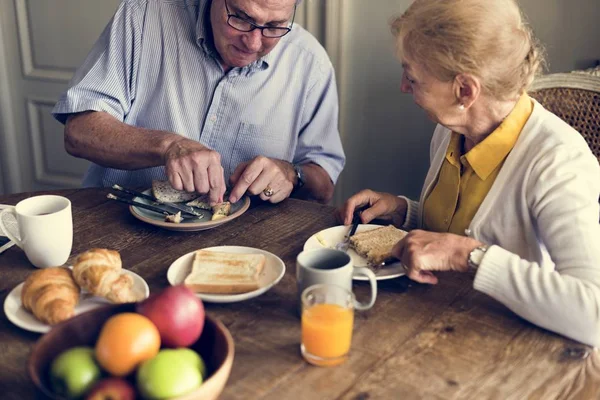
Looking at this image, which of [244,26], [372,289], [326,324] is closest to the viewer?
[326,324]

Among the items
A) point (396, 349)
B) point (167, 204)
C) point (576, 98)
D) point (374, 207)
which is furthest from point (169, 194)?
point (576, 98)

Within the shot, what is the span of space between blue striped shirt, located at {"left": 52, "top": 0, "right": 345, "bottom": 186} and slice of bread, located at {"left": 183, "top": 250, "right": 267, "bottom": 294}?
682 millimetres

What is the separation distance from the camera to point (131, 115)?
2006 millimetres

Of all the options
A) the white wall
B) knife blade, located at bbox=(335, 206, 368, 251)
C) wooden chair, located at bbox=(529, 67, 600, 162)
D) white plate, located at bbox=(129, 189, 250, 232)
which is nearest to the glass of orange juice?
knife blade, located at bbox=(335, 206, 368, 251)

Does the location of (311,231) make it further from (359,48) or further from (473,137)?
(359,48)

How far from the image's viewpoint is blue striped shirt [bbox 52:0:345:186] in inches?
76.9

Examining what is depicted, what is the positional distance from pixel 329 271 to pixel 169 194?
2.28 ft

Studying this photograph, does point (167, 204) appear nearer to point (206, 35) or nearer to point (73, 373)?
point (206, 35)

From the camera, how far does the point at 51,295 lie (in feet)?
3.64

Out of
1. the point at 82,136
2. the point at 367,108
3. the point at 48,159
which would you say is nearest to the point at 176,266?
the point at 82,136

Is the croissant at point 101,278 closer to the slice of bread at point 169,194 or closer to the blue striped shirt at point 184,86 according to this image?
the slice of bread at point 169,194

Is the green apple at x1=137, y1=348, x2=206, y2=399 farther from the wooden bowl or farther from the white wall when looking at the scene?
the white wall

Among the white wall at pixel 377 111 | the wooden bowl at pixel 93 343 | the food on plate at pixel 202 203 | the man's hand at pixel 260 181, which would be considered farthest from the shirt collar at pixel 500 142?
the white wall at pixel 377 111

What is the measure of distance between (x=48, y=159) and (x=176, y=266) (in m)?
2.39
